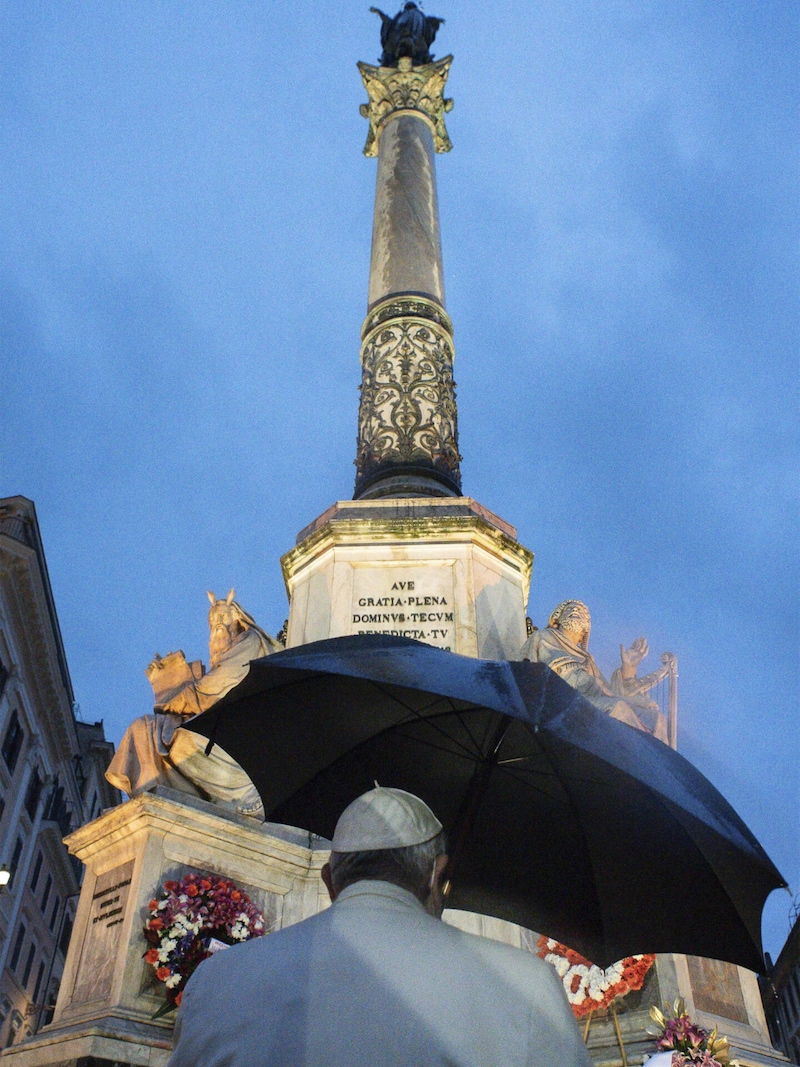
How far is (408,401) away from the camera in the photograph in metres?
12.7

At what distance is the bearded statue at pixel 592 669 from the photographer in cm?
853

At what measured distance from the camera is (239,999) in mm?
2137

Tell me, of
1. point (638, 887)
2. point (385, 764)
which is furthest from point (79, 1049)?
point (638, 887)

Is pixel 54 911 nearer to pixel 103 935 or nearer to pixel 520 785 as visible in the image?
pixel 103 935

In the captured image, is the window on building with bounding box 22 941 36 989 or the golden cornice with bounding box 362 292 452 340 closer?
the golden cornice with bounding box 362 292 452 340

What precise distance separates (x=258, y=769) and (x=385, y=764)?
636 mm

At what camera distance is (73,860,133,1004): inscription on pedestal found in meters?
6.64

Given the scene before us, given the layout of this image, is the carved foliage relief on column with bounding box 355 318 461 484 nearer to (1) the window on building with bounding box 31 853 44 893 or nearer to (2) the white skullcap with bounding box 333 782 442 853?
(2) the white skullcap with bounding box 333 782 442 853

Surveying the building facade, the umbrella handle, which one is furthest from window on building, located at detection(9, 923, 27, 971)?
the umbrella handle

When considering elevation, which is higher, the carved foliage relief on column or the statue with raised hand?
the statue with raised hand

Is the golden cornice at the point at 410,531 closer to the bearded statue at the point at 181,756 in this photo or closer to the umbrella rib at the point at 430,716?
the bearded statue at the point at 181,756

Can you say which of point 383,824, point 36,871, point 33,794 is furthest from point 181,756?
point 36,871

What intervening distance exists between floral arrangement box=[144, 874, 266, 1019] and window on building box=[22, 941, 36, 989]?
36.4m

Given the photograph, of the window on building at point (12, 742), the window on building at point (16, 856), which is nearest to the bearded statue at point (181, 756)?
the window on building at point (12, 742)
